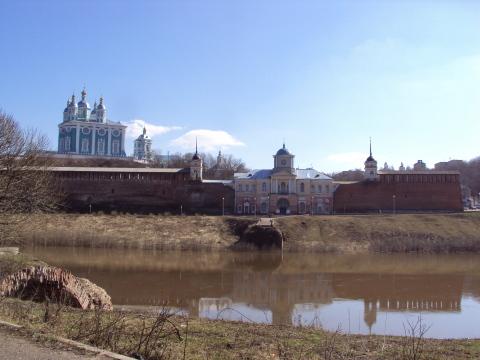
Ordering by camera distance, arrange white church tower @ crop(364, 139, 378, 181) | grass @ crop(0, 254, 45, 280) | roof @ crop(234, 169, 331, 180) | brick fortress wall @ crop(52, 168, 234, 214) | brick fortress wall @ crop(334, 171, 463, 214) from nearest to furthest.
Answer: grass @ crop(0, 254, 45, 280) → brick fortress wall @ crop(52, 168, 234, 214) → brick fortress wall @ crop(334, 171, 463, 214) → roof @ crop(234, 169, 331, 180) → white church tower @ crop(364, 139, 378, 181)

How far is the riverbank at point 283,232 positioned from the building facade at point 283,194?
7.86 meters

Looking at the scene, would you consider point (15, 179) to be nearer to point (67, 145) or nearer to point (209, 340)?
point (209, 340)

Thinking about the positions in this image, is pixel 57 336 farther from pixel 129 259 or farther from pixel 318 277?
pixel 129 259

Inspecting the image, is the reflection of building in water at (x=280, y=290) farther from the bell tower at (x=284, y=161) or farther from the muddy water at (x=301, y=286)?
the bell tower at (x=284, y=161)

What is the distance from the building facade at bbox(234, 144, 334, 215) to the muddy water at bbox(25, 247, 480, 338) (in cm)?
1555

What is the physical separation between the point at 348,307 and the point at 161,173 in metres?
34.3

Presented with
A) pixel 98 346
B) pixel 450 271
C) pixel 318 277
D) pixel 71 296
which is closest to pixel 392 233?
pixel 450 271

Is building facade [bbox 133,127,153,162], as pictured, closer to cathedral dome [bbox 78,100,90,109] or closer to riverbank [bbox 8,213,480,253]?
cathedral dome [bbox 78,100,90,109]

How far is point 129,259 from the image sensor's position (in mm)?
26891

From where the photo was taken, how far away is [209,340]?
24.3 feet

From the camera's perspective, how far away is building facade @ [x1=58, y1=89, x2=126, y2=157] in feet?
300

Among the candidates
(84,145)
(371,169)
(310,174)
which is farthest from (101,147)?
(371,169)

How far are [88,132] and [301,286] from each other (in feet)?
262

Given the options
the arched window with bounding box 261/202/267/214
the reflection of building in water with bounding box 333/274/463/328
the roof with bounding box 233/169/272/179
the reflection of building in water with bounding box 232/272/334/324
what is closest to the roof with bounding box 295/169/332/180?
the roof with bounding box 233/169/272/179
